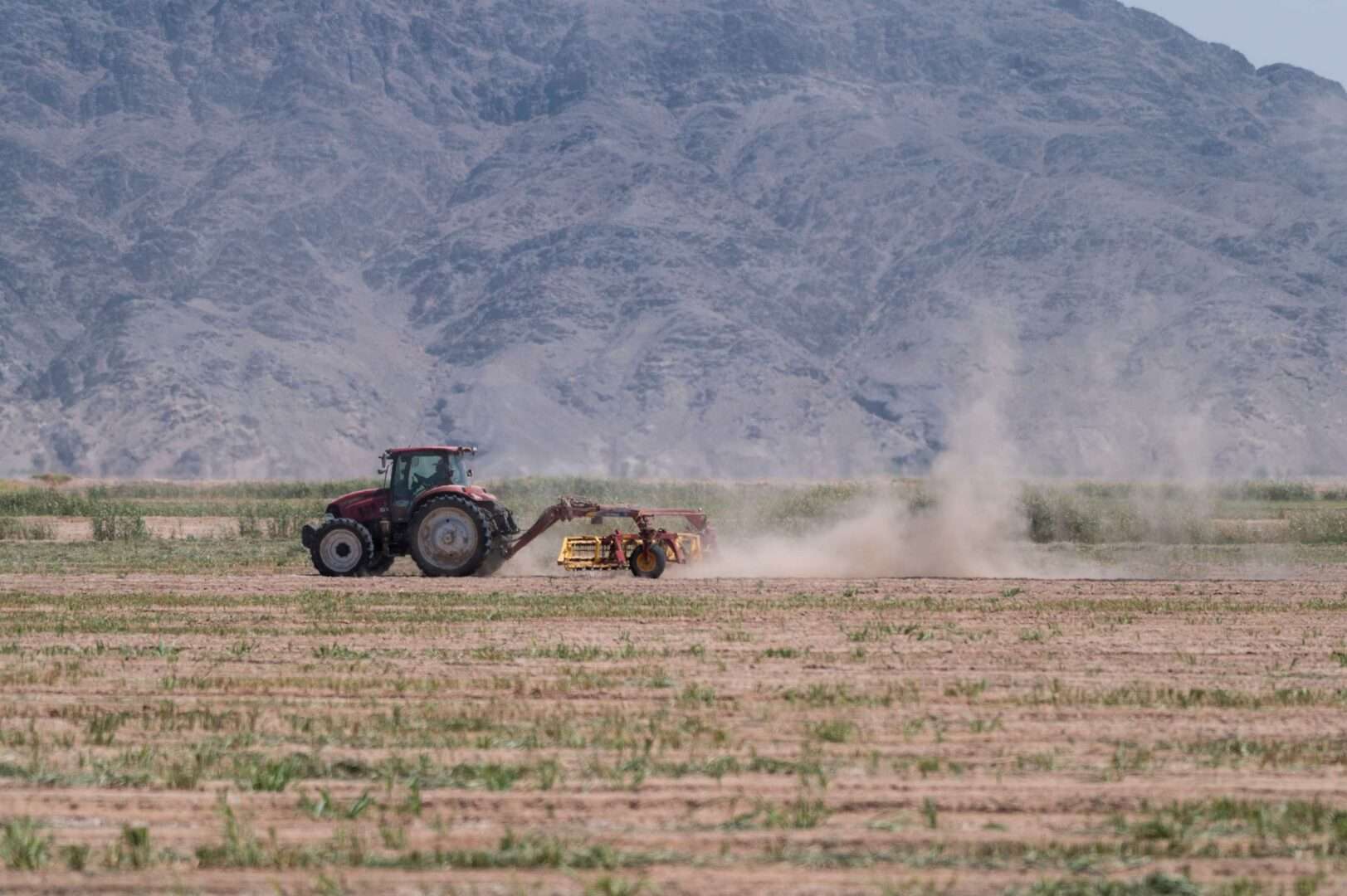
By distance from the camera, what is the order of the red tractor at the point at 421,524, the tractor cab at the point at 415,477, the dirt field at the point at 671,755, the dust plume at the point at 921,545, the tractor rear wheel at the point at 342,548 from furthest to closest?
the dust plume at the point at 921,545 < the tractor rear wheel at the point at 342,548 < the tractor cab at the point at 415,477 < the red tractor at the point at 421,524 < the dirt field at the point at 671,755

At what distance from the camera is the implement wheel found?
29.0 meters

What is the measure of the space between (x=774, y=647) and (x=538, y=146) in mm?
144007

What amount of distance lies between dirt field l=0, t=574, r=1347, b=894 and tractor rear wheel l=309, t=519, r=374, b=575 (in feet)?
24.8

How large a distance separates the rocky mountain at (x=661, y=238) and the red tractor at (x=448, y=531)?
86354 mm

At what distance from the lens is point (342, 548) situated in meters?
30.0

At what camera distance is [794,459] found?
120 m

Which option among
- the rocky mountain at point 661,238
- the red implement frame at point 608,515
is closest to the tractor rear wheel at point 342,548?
the red implement frame at point 608,515

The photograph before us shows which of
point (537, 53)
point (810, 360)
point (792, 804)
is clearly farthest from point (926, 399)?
point (792, 804)

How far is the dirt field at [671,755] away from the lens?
9516mm

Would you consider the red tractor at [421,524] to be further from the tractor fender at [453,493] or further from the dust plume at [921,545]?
the dust plume at [921,545]

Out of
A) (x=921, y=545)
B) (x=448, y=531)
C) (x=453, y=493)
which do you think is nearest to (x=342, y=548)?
(x=448, y=531)

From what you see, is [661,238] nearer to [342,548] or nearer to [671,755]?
[342,548]

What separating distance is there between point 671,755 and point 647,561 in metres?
16.9

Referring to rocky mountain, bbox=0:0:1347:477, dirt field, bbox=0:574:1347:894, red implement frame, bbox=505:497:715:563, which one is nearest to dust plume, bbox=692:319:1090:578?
red implement frame, bbox=505:497:715:563
